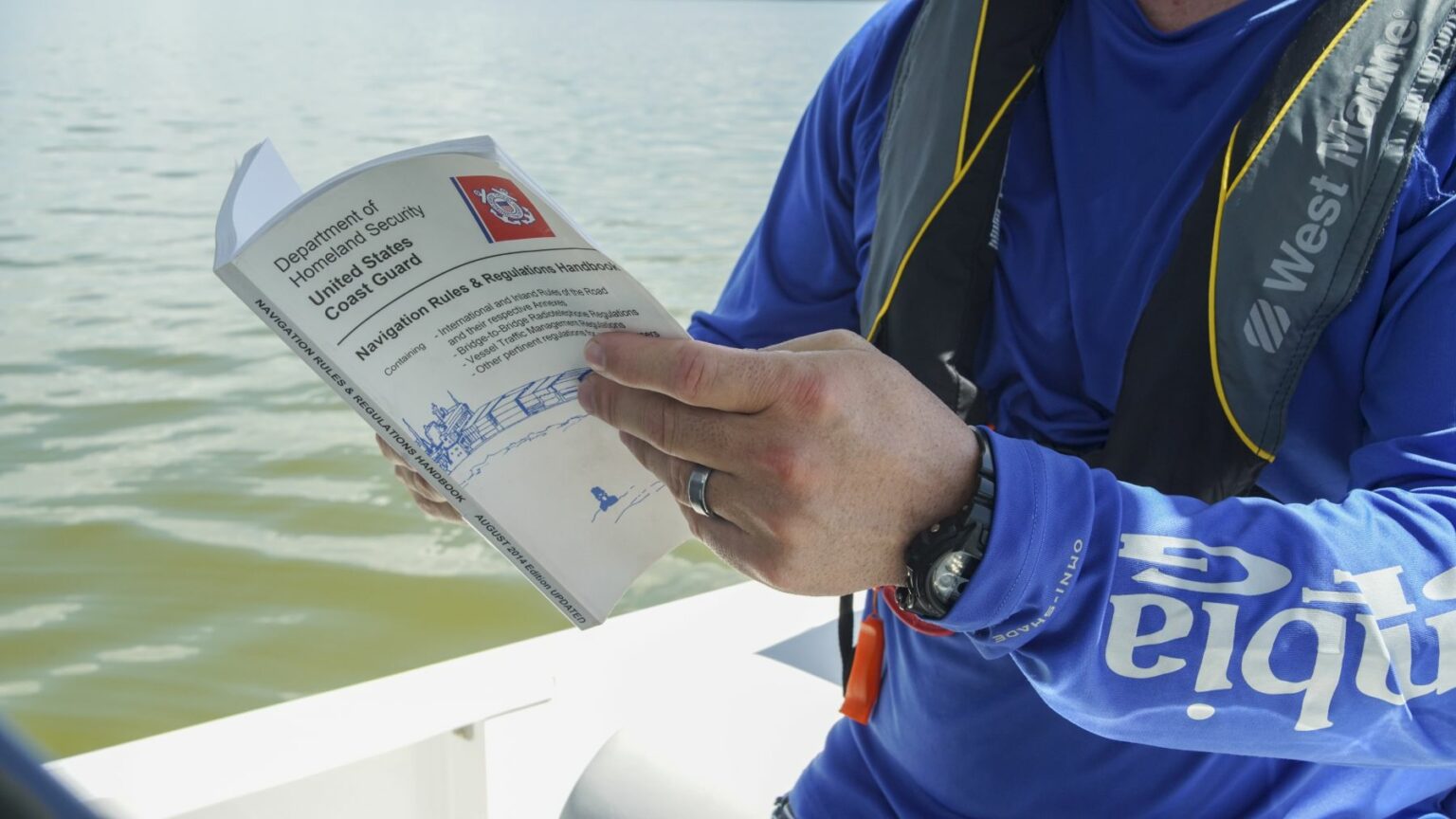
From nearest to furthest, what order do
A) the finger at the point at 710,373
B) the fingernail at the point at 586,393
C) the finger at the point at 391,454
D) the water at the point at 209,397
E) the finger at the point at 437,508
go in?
the finger at the point at 710,373, the fingernail at the point at 586,393, the finger at the point at 391,454, the finger at the point at 437,508, the water at the point at 209,397

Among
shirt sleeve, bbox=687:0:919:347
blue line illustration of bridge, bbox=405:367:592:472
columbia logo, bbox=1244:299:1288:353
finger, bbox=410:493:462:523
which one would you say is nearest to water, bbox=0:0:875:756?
finger, bbox=410:493:462:523

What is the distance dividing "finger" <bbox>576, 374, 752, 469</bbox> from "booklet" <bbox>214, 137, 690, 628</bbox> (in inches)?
1.6

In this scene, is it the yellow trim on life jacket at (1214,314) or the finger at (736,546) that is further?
the yellow trim on life jacket at (1214,314)

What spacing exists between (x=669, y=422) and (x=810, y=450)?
0.10m

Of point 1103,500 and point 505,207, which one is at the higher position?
point 505,207

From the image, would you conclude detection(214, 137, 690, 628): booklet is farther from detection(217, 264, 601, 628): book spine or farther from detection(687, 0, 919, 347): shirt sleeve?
detection(687, 0, 919, 347): shirt sleeve

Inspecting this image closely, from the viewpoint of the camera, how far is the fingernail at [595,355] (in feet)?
2.65

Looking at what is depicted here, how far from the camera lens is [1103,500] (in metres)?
0.77

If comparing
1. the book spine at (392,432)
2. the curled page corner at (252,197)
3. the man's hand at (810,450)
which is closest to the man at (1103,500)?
the man's hand at (810,450)

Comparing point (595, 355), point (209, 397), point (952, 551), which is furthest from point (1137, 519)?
point (209, 397)

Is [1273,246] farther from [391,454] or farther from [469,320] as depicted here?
[391,454]

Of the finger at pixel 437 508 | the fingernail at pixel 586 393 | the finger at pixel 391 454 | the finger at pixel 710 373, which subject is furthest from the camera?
the finger at pixel 437 508

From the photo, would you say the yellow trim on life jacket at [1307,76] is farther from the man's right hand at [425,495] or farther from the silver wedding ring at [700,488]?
the man's right hand at [425,495]

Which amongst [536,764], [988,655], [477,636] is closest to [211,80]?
[477,636]
